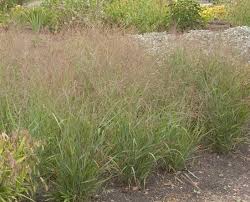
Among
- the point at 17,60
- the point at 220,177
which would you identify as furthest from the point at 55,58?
the point at 220,177

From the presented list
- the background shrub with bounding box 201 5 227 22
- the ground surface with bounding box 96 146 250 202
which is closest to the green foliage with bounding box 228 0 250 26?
the background shrub with bounding box 201 5 227 22

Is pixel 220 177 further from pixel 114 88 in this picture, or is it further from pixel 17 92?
pixel 17 92

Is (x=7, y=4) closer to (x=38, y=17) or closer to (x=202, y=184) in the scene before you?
(x=38, y=17)

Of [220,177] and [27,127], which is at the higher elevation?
[27,127]

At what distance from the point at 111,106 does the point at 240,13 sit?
24.1ft

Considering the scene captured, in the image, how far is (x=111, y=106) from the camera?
4320 millimetres

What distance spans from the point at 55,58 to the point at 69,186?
140cm

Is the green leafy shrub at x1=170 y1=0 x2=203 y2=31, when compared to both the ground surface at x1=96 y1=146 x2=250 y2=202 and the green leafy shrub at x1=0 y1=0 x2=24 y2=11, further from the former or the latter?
the ground surface at x1=96 y1=146 x2=250 y2=202

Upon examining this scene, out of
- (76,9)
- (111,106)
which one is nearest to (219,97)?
(111,106)

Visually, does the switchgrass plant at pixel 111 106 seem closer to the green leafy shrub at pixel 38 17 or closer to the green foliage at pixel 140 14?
the green leafy shrub at pixel 38 17

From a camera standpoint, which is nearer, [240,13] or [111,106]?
[111,106]

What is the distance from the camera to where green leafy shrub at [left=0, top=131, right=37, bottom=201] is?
11.3 feet

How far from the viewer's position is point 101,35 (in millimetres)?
5840

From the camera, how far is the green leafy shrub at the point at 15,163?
3.46 m
